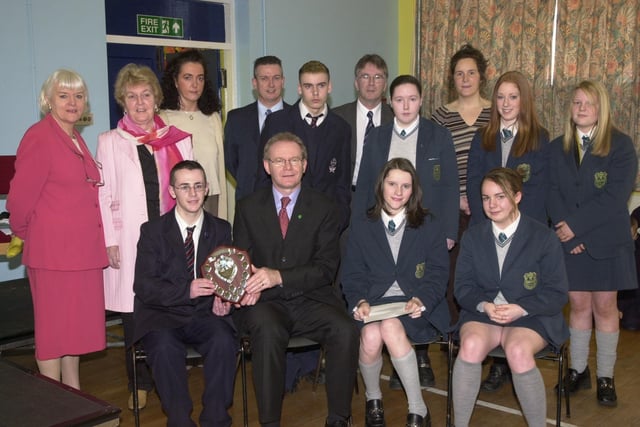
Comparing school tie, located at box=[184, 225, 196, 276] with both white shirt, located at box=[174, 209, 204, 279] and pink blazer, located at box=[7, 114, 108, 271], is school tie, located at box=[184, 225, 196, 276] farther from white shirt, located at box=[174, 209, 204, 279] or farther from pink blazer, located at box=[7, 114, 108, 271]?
pink blazer, located at box=[7, 114, 108, 271]

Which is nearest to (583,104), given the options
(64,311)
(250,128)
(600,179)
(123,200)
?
(600,179)

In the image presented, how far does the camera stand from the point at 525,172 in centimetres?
365

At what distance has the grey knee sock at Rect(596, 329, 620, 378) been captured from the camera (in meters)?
3.67

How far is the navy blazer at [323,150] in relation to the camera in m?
3.93

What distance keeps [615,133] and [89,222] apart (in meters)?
2.62

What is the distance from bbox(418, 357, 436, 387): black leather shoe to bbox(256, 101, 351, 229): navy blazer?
35.2 inches

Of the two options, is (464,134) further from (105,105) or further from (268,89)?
(105,105)

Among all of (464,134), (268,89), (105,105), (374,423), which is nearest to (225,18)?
(105,105)

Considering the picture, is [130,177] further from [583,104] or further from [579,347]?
[579,347]

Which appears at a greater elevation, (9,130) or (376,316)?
(9,130)

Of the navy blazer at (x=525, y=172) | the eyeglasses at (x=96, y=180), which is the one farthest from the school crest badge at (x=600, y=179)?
the eyeglasses at (x=96, y=180)

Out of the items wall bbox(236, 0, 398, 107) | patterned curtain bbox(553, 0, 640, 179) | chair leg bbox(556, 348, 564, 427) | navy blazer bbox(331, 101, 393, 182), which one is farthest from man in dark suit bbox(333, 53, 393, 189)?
patterned curtain bbox(553, 0, 640, 179)

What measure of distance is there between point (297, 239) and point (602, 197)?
1546 millimetres

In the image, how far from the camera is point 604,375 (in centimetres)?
370
